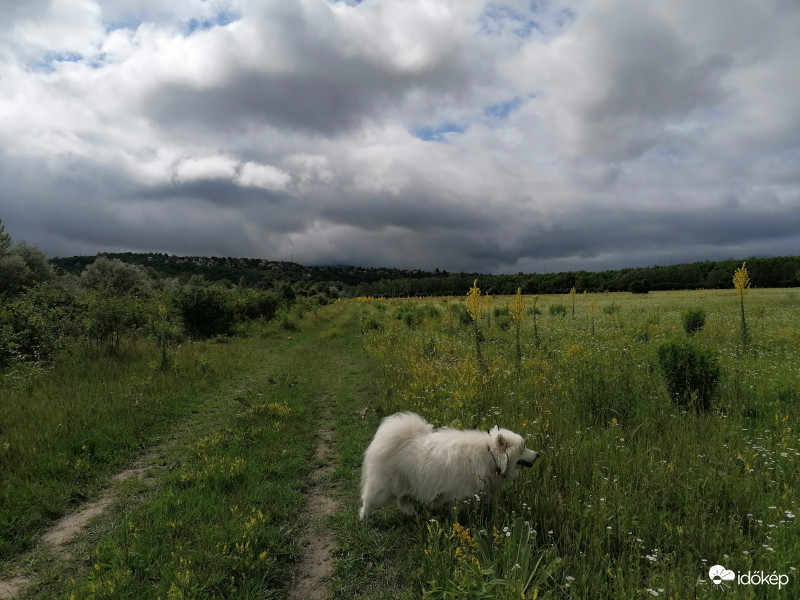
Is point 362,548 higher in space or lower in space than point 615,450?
lower

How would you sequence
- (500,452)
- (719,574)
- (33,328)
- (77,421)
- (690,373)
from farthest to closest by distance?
1. (33,328)
2. (690,373)
3. (77,421)
4. (500,452)
5. (719,574)

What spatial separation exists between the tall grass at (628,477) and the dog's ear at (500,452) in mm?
406

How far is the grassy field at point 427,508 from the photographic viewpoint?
11.1 ft

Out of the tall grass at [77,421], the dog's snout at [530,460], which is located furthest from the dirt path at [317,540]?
the tall grass at [77,421]

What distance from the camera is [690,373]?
23.8 feet

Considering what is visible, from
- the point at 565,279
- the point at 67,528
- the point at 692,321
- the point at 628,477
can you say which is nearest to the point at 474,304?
the point at 628,477

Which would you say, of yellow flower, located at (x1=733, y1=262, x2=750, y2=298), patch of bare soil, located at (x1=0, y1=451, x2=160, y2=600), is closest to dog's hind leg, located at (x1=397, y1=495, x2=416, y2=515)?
patch of bare soil, located at (x1=0, y1=451, x2=160, y2=600)

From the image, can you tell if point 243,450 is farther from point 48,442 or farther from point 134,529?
point 48,442

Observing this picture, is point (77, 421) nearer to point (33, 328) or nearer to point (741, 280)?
point (33, 328)

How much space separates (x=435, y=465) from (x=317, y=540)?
1.50 meters

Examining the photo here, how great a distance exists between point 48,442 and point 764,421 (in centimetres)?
1119

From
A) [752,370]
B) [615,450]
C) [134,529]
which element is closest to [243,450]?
[134,529]

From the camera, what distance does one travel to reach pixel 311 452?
266 inches

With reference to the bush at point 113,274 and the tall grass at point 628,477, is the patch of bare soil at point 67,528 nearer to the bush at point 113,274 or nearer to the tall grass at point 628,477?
the tall grass at point 628,477
